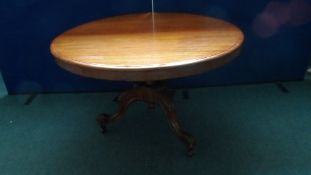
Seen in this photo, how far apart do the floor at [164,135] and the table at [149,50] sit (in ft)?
0.51

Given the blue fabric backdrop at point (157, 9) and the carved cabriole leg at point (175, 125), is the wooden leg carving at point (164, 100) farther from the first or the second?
the blue fabric backdrop at point (157, 9)

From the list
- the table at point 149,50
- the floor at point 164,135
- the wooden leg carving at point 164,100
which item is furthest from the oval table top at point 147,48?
the floor at point 164,135

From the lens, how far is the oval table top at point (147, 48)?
3.26 ft

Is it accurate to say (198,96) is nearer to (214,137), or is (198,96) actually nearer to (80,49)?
(214,137)

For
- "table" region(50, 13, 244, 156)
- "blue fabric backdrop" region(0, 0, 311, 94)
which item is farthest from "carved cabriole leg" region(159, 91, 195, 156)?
"blue fabric backdrop" region(0, 0, 311, 94)

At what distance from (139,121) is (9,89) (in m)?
1.19

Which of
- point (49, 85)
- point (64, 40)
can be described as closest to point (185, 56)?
point (64, 40)

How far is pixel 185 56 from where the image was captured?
1046 mm

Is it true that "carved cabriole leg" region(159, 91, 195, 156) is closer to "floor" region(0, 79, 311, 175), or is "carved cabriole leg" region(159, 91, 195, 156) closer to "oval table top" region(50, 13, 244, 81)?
"floor" region(0, 79, 311, 175)

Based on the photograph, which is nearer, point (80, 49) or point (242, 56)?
point (80, 49)

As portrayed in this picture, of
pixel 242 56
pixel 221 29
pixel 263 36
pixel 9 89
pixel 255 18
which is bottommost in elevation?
pixel 9 89

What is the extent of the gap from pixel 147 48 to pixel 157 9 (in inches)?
33.0

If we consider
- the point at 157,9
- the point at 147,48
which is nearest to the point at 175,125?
the point at 147,48

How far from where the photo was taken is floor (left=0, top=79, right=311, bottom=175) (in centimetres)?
144
